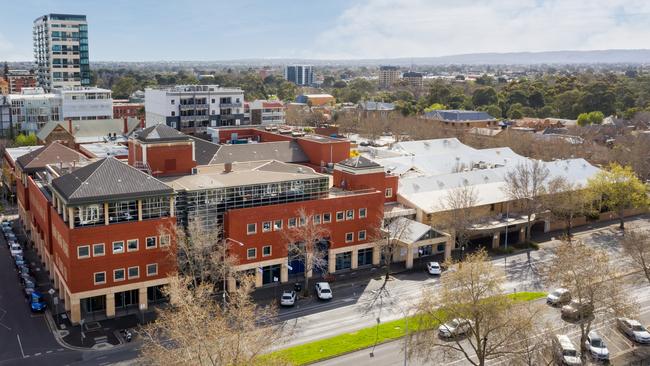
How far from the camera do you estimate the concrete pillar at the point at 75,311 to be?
4875 cm

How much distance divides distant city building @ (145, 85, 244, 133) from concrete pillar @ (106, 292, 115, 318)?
64.1 metres

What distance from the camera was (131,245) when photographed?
165 feet

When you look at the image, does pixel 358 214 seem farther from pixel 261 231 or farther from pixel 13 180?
pixel 13 180

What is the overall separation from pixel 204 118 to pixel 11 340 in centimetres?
7182

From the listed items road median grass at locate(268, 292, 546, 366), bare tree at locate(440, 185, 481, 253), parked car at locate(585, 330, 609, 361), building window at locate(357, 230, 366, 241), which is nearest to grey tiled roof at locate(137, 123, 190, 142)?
building window at locate(357, 230, 366, 241)

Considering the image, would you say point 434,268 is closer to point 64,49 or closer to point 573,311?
point 573,311

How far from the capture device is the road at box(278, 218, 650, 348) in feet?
161

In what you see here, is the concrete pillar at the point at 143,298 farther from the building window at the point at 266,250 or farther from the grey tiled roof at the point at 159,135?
the grey tiled roof at the point at 159,135

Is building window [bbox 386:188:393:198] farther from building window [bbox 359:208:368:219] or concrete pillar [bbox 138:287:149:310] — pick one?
concrete pillar [bbox 138:287:149:310]

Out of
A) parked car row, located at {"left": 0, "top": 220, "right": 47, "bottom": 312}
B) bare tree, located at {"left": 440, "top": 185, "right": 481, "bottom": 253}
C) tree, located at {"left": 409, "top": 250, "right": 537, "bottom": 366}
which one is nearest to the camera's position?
tree, located at {"left": 409, "top": 250, "right": 537, "bottom": 366}

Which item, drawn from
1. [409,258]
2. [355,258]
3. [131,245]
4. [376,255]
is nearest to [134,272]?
[131,245]

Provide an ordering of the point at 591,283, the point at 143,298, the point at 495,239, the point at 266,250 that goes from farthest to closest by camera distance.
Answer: the point at 495,239 < the point at 266,250 < the point at 143,298 < the point at 591,283

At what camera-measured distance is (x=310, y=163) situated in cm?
8019

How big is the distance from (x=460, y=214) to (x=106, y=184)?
1402 inches
